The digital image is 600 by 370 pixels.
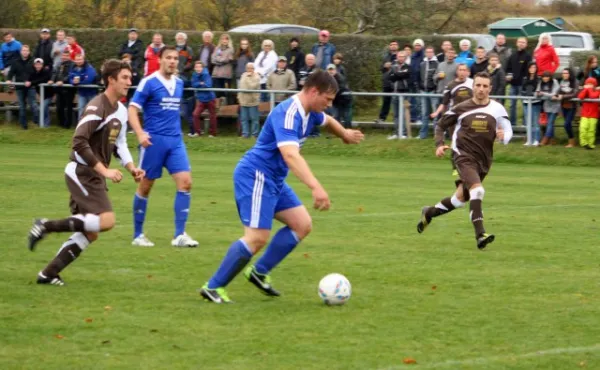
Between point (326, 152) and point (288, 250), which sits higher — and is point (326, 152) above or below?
below

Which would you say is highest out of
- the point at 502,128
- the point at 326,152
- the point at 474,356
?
the point at 502,128

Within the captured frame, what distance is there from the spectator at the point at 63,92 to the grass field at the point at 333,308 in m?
9.32

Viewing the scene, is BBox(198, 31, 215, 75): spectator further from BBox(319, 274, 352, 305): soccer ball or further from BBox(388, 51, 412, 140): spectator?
BBox(319, 274, 352, 305): soccer ball

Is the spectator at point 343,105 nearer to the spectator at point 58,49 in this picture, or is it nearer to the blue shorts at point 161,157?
the spectator at point 58,49

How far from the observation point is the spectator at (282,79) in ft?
79.9

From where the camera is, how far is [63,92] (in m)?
26.1

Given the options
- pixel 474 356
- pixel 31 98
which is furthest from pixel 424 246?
pixel 31 98

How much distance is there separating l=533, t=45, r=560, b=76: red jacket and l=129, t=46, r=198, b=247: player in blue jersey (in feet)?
43.7

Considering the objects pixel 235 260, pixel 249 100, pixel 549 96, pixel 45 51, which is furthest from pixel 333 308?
pixel 45 51

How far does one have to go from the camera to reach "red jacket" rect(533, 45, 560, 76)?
76.3 ft

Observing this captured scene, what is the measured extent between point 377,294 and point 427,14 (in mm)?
30538

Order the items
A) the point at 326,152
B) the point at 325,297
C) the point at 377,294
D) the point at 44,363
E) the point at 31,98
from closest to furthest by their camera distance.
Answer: the point at 44,363 < the point at 325,297 < the point at 377,294 < the point at 326,152 < the point at 31,98

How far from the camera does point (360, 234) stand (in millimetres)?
12734

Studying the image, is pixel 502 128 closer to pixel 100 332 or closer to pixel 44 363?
pixel 100 332
